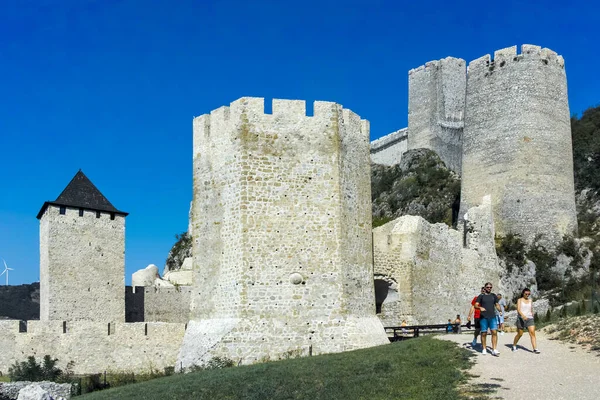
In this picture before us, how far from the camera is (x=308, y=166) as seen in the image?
61.9 ft

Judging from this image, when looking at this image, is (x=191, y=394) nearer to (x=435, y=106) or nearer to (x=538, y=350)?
(x=538, y=350)

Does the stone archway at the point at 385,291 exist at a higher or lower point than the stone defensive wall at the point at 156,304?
higher

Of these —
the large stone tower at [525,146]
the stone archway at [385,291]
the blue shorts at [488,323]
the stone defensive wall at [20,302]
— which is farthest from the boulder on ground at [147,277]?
the blue shorts at [488,323]

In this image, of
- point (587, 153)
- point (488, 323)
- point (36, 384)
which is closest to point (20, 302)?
point (36, 384)

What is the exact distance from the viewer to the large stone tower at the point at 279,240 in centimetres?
1795

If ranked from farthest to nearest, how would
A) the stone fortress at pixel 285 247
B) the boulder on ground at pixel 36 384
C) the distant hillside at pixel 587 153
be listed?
the distant hillside at pixel 587 153 → the stone fortress at pixel 285 247 → the boulder on ground at pixel 36 384

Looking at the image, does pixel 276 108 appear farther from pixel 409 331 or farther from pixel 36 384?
pixel 36 384

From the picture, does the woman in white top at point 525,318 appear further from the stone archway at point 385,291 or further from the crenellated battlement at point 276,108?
the stone archway at point 385,291

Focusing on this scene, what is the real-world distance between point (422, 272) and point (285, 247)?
8.32 metres

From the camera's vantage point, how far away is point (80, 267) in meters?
30.0

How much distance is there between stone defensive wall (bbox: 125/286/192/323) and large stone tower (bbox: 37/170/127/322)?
5.07 ft

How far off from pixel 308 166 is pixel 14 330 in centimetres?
1070

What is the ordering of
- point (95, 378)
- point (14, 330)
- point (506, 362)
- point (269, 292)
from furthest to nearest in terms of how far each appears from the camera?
point (14, 330), point (95, 378), point (269, 292), point (506, 362)

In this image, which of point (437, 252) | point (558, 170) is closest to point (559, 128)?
point (558, 170)
